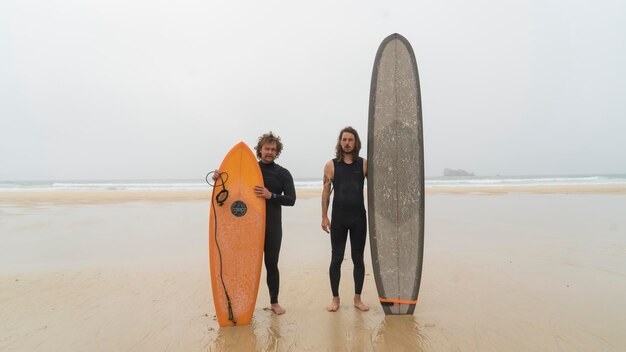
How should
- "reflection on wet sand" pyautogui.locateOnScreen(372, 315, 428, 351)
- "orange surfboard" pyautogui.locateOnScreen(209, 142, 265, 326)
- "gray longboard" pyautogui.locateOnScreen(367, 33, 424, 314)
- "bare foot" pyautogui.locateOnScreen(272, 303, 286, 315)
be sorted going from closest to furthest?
"reflection on wet sand" pyautogui.locateOnScreen(372, 315, 428, 351) < "orange surfboard" pyautogui.locateOnScreen(209, 142, 265, 326) < "bare foot" pyautogui.locateOnScreen(272, 303, 286, 315) < "gray longboard" pyautogui.locateOnScreen(367, 33, 424, 314)

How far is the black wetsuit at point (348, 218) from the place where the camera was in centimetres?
298

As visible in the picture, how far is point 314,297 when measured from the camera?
337 cm

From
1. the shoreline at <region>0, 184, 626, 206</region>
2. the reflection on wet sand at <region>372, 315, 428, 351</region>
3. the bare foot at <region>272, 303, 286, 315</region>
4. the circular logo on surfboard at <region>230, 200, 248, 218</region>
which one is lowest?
the reflection on wet sand at <region>372, 315, 428, 351</region>

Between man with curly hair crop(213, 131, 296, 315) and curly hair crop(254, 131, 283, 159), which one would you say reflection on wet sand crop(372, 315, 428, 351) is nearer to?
man with curly hair crop(213, 131, 296, 315)

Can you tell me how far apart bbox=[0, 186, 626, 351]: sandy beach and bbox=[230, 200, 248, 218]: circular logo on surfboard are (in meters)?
0.89

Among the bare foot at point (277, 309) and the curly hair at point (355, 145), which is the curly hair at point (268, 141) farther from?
the bare foot at point (277, 309)

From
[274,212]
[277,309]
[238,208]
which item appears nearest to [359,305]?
[277,309]

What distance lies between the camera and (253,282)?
294 centimetres

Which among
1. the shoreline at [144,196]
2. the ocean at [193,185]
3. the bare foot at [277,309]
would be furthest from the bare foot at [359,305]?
the ocean at [193,185]

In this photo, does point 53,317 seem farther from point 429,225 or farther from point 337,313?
point 429,225

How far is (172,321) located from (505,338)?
2.55m

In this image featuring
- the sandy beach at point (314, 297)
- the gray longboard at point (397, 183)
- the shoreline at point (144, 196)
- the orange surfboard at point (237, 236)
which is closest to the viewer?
the sandy beach at point (314, 297)

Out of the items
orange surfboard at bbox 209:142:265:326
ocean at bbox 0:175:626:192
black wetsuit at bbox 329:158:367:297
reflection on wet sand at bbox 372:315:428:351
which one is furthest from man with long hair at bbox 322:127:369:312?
ocean at bbox 0:175:626:192

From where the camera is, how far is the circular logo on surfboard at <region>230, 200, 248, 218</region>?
3.02 metres
